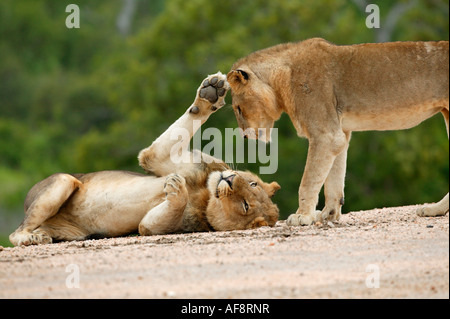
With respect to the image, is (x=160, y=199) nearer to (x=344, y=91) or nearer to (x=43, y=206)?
(x=43, y=206)

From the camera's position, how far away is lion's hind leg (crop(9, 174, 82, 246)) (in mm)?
7336

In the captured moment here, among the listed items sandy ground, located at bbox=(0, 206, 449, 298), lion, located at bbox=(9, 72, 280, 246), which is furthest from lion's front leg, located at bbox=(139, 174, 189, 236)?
sandy ground, located at bbox=(0, 206, 449, 298)

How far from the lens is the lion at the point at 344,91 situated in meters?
6.95

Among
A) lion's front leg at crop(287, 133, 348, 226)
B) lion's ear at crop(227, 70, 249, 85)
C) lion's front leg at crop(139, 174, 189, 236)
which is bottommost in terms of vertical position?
lion's front leg at crop(139, 174, 189, 236)

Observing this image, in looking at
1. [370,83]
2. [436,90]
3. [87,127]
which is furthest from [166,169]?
[87,127]

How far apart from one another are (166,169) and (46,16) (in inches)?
1675

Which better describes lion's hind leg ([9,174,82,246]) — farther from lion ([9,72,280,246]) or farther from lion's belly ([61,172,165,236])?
lion's belly ([61,172,165,236])

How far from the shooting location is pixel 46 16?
158 feet

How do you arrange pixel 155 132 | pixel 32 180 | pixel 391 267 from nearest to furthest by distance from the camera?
1. pixel 391 267
2. pixel 155 132
3. pixel 32 180

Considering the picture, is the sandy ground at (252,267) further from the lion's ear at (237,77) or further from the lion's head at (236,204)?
the lion's ear at (237,77)

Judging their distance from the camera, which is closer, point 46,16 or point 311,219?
point 311,219

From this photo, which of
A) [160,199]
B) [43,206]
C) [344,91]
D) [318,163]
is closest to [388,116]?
[344,91]

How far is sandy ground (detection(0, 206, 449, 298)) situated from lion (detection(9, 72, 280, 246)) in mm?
703

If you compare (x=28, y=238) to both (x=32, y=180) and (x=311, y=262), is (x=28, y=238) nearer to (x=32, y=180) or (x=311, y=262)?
(x=311, y=262)
